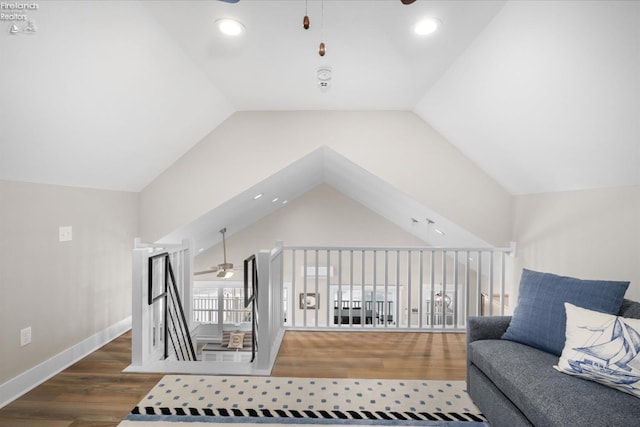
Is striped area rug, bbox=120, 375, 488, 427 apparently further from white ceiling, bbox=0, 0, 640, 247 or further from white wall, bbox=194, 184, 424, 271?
white wall, bbox=194, 184, 424, 271

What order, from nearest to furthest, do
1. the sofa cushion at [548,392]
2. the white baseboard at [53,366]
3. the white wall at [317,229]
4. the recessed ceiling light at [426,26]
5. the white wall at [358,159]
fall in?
the sofa cushion at [548,392] < the recessed ceiling light at [426,26] < the white baseboard at [53,366] < the white wall at [358,159] < the white wall at [317,229]

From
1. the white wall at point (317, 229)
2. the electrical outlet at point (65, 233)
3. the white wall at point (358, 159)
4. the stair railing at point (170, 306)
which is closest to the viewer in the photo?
the electrical outlet at point (65, 233)

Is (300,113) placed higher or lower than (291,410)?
higher

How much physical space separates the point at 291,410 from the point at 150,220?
2.78 metres

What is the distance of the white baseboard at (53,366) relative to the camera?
2268 millimetres

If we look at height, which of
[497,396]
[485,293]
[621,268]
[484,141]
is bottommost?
[485,293]

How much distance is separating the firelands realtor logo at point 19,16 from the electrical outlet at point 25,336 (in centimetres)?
200

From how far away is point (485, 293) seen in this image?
22.0 ft

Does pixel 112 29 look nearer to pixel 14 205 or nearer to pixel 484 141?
pixel 14 205

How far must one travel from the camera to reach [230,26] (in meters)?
2.20

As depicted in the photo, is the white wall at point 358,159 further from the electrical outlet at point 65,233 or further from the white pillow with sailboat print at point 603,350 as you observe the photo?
the white pillow with sailboat print at point 603,350

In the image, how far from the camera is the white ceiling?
5.91 feet

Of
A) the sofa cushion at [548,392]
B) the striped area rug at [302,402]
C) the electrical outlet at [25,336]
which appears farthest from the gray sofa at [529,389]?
the electrical outlet at [25,336]

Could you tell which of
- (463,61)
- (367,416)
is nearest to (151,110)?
(463,61)
